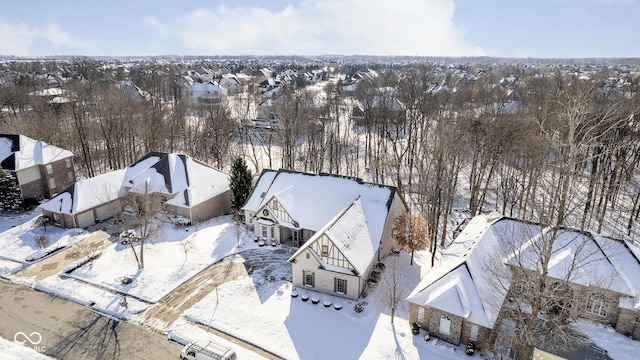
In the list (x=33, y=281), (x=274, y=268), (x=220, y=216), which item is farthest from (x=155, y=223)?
(x=274, y=268)

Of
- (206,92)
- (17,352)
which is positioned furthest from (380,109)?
(206,92)

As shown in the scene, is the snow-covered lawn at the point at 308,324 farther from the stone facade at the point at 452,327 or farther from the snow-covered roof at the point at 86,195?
the snow-covered roof at the point at 86,195

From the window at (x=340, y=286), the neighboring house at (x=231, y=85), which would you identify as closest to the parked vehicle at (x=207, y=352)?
the window at (x=340, y=286)

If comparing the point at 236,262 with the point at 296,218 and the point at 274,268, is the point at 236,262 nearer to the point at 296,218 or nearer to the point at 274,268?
the point at 274,268

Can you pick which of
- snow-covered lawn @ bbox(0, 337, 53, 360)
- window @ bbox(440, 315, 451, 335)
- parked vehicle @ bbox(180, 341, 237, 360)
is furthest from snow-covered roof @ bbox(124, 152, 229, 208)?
window @ bbox(440, 315, 451, 335)

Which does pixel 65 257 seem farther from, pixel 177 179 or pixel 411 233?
pixel 411 233
